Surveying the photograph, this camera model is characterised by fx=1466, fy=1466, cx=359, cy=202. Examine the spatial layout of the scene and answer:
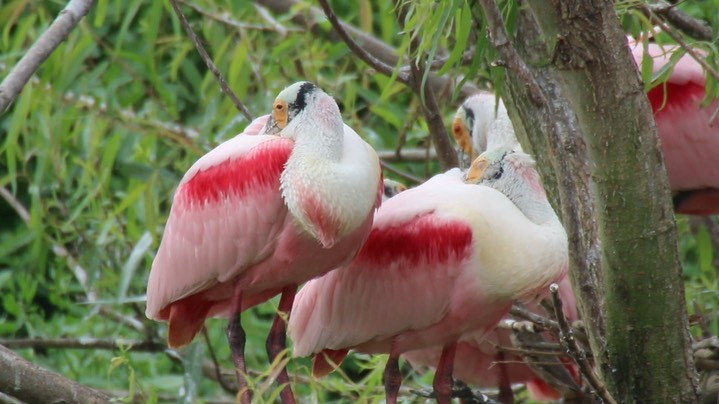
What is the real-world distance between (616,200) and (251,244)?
0.95m

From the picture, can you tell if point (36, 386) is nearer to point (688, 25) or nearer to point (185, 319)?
point (185, 319)

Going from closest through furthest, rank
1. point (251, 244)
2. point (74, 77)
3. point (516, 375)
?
point (251, 244) < point (516, 375) < point (74, 77)

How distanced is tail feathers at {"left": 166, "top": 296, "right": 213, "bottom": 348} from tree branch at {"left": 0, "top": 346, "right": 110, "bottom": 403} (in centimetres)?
72

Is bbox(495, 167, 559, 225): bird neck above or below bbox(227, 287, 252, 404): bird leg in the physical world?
above

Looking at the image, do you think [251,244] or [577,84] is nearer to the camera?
[577,84]

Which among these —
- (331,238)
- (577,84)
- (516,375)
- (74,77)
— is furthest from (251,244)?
(74,77)

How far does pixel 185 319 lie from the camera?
12.1ft

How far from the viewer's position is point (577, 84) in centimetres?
272

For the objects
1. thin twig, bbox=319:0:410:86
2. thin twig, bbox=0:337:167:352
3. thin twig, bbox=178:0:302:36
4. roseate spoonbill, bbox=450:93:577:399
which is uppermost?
thin twig, bbox=319:0:410:86

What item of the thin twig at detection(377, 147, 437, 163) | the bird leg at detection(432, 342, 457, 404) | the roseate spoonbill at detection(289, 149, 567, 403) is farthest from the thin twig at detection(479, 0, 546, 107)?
the thin twig at detection(377, 147, 437, 163)

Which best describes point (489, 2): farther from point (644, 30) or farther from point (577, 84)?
point (644, 30)

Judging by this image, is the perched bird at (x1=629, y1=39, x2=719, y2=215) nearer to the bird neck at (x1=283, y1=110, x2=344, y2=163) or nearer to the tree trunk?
the tree trunk

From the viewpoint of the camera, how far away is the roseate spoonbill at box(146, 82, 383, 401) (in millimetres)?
3240

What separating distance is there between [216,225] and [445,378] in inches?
29.2
